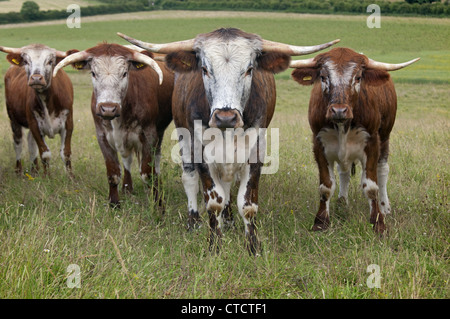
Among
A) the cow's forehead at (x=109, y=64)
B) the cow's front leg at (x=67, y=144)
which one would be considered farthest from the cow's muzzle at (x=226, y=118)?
the cow's front leg at (x=67, y=144)

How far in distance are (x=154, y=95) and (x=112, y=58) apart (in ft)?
2.59

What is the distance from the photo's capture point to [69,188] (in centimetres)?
693

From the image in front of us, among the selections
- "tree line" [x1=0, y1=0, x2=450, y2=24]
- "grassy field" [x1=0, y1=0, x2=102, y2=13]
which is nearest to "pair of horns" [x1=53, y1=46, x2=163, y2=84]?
"tree line" [x1=0, y1=0, x2=450, y2=24]

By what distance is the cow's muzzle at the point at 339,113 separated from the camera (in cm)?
510

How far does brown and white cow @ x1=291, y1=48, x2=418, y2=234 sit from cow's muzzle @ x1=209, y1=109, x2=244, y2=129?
1164 mm

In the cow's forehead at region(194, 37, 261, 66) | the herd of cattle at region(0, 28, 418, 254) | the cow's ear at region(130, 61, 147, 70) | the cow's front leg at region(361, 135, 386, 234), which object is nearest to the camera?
the cow's forehead at region(194, 37, 261, 66)

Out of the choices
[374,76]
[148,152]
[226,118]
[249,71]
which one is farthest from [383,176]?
[148,152]

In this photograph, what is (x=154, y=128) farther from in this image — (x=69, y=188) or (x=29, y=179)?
(x=29, y=179)

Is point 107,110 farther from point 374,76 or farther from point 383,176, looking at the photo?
point 383,176

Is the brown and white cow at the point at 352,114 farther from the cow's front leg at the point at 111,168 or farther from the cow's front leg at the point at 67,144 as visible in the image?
the cow's front leg at the point at 67,144

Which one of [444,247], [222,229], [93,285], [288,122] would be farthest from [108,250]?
[288,122]

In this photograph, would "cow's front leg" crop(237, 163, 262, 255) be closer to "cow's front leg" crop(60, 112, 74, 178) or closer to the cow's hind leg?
the cow's hind leg

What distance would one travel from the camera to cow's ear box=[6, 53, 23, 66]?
7.96 meters

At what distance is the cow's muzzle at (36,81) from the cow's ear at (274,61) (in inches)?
147
